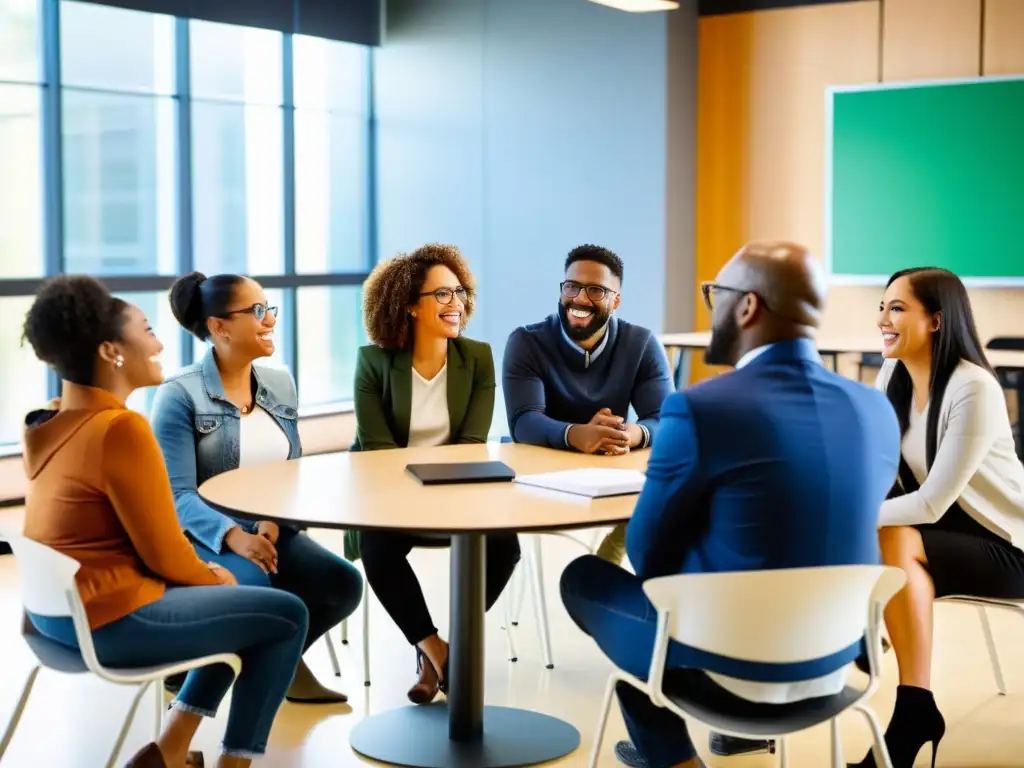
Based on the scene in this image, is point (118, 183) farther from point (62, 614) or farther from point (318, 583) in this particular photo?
point (62, 614)

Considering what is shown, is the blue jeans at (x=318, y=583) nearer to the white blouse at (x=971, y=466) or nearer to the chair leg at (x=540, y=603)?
the chair leg at (x=540, y=603)

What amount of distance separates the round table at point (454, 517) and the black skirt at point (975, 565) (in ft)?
2.47

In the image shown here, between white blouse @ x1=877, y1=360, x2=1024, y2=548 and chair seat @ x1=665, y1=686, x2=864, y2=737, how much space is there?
867 millimetres

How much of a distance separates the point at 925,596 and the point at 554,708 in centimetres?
105

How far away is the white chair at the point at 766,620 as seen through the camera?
2316mm

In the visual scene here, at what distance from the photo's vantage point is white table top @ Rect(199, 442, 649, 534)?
2.71 m

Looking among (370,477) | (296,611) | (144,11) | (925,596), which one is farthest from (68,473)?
(144,11)

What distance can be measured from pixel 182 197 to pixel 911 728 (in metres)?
5.49

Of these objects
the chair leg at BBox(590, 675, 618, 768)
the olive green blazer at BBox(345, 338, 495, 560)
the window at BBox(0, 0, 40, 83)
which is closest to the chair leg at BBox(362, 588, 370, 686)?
the olive green blazer at BBox(345, 338, 495, 560)

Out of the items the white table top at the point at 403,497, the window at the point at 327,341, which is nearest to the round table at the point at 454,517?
the white table top at the point at 403,497

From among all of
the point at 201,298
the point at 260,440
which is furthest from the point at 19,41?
the point at 260,440

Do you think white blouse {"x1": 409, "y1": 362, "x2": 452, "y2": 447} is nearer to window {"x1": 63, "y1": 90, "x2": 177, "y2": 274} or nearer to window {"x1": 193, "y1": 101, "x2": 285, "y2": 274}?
A: window {"x1": 63, "y1": 90, "x2": 177, "y2": 274}

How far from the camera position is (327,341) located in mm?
8570

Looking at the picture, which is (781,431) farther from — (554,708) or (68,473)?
(554,708)
